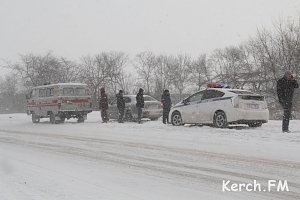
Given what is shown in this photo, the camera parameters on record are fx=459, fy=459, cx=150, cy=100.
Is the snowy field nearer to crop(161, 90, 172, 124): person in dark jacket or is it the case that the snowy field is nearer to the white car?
the white car

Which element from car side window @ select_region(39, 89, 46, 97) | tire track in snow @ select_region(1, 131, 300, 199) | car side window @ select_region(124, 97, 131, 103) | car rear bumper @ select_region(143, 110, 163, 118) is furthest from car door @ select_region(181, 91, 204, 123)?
car side window @ select_region(39, 89, 46, 97)

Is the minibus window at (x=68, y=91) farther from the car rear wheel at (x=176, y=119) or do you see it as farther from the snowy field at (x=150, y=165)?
the snowy field at (x=150, y=165)

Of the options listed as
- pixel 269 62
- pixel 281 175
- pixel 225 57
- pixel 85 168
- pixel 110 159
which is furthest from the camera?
pixel 225 57

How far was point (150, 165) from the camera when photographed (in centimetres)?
928

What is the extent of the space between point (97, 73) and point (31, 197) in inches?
3795

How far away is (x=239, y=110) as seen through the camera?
15.6 metres

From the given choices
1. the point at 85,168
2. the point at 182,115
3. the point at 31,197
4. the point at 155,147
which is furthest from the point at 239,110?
the point at 31,197

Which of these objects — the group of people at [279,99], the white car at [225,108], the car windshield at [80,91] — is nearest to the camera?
the group of people at [279,99]

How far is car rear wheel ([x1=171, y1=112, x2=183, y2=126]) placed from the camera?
1825 centimetres

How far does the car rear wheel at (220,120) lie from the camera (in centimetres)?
1611

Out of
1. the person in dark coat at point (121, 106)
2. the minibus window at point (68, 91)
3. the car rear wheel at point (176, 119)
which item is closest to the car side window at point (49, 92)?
the minibus window at point (68, 91)

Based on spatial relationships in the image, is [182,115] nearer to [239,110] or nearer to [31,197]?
[239,110]

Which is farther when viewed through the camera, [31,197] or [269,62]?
[269,62]

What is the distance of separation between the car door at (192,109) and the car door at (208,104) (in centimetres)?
21
